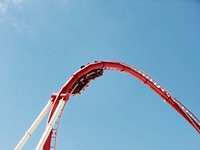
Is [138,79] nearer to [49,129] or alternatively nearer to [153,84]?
[153,84]

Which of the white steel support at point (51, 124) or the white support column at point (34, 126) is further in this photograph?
the white support column at point (34, 126)

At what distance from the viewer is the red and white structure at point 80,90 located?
13633 mm

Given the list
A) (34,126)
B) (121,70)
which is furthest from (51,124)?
(121,70)

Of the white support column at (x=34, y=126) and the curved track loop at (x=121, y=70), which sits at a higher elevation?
the curved track loop at (x=121, y=70)

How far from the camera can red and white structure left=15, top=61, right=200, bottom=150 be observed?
13.6 m

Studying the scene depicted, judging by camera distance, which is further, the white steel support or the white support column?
the white support column

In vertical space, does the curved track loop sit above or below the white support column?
above

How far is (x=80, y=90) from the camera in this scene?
54.1 feet

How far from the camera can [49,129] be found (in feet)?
42.9

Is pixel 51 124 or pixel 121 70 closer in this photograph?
pixel 51 124

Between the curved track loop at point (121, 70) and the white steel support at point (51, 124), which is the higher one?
the curved track loop at point (121, 70)

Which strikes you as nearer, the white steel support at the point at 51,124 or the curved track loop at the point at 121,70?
the white steel support at the point at 51,124

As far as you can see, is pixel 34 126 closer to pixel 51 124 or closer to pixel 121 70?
pixel 51 124

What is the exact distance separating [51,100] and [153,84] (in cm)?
625
